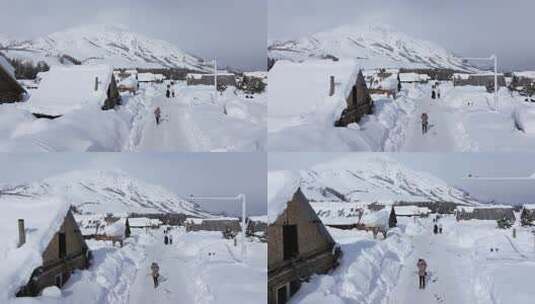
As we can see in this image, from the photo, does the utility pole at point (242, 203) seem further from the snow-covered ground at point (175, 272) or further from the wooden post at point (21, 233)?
the wooden post at point (21, 233)

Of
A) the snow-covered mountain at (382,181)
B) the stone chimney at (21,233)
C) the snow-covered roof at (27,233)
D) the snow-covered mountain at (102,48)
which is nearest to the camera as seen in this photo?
the snow-covered roof at (27,233)

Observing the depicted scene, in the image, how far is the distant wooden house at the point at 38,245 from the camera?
4867mm

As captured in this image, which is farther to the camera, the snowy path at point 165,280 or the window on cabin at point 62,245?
the snowy path at point 165,280

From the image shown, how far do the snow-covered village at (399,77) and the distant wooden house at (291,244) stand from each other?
308 millimetres

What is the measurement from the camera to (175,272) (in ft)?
17.3

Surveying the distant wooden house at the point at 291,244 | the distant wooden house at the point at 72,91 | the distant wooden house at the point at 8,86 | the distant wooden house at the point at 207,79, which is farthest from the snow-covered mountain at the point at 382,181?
the distant wooden house at the point at 8,86

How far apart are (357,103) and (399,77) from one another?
319 millimetres

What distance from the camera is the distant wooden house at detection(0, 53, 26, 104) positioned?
5.12 metres

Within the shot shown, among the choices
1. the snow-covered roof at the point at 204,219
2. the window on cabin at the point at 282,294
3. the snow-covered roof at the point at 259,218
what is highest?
the snow-covered roof at the point at 259,218

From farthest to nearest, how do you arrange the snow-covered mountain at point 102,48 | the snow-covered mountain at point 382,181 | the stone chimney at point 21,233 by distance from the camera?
1. the snow-covered mountain at point 102,48
2. the snow-covered mountain at point 382,181
3. the stone chimney at point 21,233

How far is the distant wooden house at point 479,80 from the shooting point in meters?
5.11

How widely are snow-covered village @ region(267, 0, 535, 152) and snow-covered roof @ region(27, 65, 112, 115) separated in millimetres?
1011

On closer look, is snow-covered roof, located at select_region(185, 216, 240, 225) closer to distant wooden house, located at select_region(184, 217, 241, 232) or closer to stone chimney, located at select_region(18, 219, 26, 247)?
distant wooden house, located at select_region(184, 217, 241, 232)

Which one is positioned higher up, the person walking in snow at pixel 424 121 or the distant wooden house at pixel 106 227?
the person walking in snow at pixel 424 121
